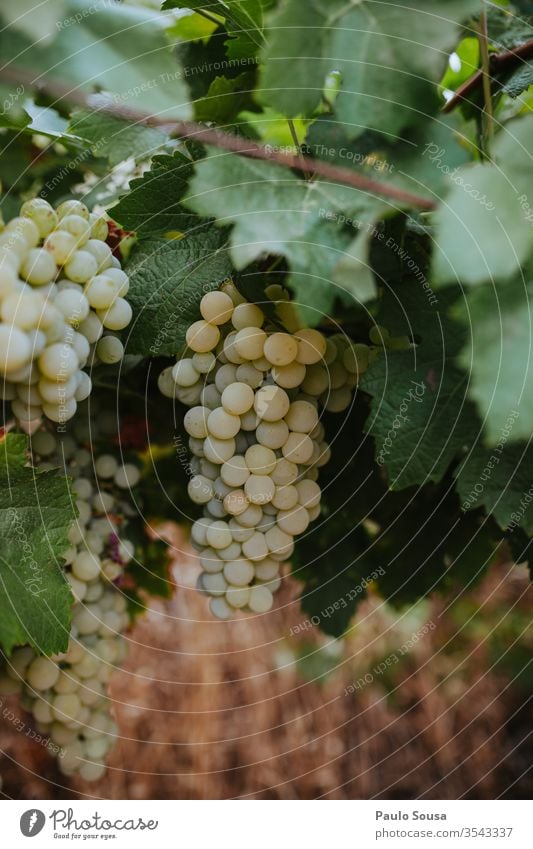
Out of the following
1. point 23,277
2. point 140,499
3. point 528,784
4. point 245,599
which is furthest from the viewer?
point 528,784

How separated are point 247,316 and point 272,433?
0.22 feet

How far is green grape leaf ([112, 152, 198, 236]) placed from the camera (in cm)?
40

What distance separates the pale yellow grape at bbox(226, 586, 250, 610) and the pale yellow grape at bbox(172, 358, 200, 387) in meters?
0.13

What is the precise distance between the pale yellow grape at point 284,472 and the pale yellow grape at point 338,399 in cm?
4

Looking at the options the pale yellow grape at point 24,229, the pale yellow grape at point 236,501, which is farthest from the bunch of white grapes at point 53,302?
the pale yellow grape at point 236,501

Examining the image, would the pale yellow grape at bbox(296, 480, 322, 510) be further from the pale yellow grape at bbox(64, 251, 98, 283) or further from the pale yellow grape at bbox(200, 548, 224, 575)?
the pale yellow grape at bbox(64, 251, 98, 283)

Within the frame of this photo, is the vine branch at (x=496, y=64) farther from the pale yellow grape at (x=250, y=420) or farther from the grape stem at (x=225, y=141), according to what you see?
the pale yellow grape at (x=250, y=420)
